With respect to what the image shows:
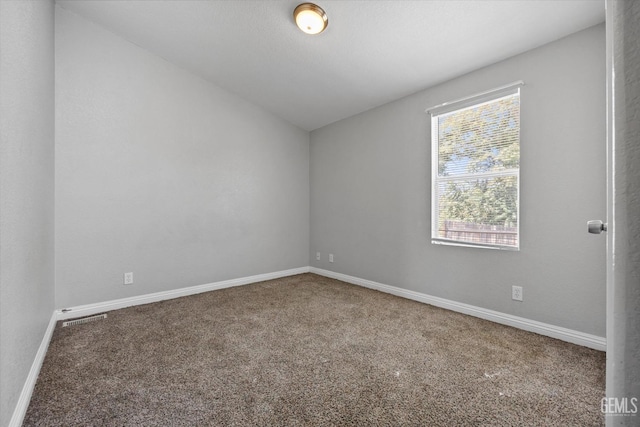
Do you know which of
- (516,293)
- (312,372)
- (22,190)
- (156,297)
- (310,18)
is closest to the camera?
(22,190)

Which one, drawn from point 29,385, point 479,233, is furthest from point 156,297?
point 479,233

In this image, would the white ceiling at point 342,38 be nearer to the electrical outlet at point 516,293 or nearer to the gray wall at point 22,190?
the gray wall at point 22,190

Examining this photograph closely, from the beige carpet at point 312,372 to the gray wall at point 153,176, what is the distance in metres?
0.64

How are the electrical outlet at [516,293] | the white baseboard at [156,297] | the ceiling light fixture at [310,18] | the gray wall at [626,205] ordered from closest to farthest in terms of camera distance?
the gray wall at [626,205] < the ceiling light fixture at [310,18] < the electrical outlet at [516,293] < the white baseboard at [156,297]

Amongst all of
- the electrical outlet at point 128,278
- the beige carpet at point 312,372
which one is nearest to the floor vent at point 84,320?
the beige carpet at point 312,372

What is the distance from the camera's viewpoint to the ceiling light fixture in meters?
2.21

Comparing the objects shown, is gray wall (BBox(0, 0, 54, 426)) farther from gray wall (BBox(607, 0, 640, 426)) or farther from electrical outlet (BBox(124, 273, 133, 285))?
gray wall (BBox(607, 0, 640, 426))

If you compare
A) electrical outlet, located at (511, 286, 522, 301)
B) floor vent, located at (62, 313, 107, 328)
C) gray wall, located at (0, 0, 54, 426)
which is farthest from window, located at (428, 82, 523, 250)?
floor vent, located at (62, 313, 107, 328)

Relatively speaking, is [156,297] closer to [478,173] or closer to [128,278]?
[128,278]

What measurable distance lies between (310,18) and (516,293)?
9.04ft

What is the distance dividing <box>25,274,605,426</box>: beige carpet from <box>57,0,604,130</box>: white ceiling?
2.27 m

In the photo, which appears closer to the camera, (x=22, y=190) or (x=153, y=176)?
(x=22, y=190)

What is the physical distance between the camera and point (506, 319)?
8.07 feet

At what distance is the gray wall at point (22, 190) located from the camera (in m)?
1.28
